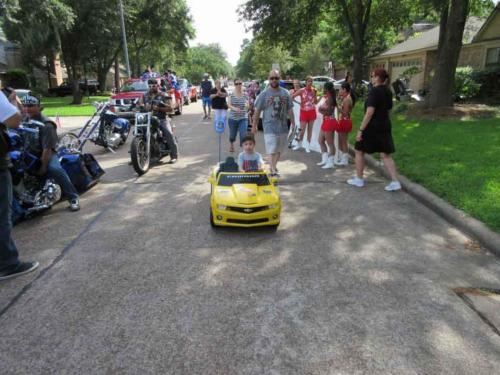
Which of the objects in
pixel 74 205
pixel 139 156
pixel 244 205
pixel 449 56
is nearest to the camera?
pixel 244 205

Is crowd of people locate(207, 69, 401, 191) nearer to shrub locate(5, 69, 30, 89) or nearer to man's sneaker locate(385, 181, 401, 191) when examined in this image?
man's sneaker locate(385, 181, 401, 191)

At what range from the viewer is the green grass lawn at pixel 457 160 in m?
5.70

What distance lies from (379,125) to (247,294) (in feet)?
13.8

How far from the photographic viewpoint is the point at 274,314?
10.9ft

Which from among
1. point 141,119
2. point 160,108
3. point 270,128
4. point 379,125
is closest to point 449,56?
point 379,125

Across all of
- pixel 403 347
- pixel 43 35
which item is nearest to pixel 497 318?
pixel 403 347

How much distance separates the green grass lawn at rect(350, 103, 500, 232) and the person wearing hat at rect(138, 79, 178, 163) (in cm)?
495

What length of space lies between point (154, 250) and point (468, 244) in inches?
145

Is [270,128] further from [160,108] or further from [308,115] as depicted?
[308,115]

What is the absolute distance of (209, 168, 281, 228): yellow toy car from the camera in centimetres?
483

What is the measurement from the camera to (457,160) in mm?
7906

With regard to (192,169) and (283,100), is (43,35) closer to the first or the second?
(192,169)

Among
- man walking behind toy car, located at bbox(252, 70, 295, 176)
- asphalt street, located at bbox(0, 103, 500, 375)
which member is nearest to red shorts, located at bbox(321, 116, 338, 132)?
man walking behind toy car, located at bbox(252, 70, 295, 176)

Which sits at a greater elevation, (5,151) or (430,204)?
(5,151)
